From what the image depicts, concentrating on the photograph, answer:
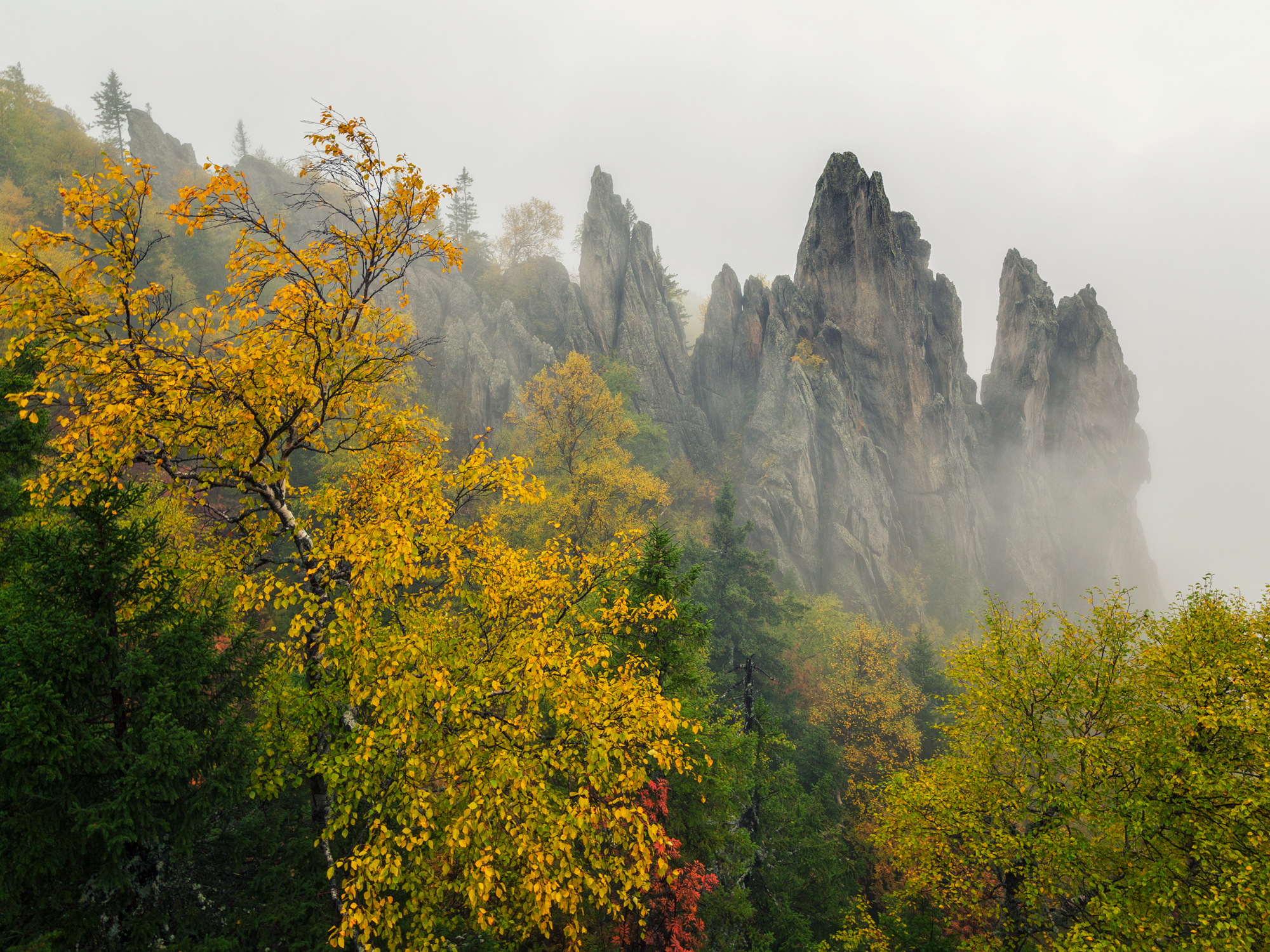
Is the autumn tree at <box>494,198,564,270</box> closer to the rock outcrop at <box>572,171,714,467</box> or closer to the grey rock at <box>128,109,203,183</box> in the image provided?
the rock outcrop at <box>572,171,714,467</box>

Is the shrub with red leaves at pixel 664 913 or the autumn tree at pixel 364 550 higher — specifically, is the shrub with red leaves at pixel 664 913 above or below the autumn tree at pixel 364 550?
below

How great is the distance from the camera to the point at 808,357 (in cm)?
5997

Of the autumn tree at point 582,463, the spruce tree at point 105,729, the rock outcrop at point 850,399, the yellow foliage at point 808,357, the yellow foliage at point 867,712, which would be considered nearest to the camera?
the spruce tree at point 105,729

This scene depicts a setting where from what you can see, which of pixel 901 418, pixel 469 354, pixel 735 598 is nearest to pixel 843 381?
pixel 901 418

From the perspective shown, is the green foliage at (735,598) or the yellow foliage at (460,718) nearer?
the yellow foliage at (460,718)

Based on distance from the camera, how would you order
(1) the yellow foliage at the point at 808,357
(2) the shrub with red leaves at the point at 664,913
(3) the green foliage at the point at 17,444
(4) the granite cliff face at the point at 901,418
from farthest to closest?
1. (1) the yellow foliage at the point at 808,357
2. (4) the granite cliff face at the point at 901,418
3. (2) the shrub with red leaves at the point at 664,913
4. (3) the green foliage at the point at 17,444

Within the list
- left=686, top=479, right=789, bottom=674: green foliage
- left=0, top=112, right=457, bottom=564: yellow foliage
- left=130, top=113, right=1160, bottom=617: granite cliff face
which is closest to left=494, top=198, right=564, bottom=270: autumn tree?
A: left=130, top=113, right=1160, bottom=617: granite cliff face

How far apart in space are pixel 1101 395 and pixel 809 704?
258ft

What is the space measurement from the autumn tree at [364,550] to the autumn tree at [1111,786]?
11.7m

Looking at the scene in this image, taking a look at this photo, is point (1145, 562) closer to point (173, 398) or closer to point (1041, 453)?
point (1041, 453)

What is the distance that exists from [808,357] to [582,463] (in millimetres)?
39870

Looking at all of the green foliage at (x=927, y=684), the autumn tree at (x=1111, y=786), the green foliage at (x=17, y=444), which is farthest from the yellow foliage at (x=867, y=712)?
the green foliage at (x=17, y=444)

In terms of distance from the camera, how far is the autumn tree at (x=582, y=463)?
1158 inches

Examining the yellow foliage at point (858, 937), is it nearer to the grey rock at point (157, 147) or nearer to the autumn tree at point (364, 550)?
the autumn tree at point (364, 550)
